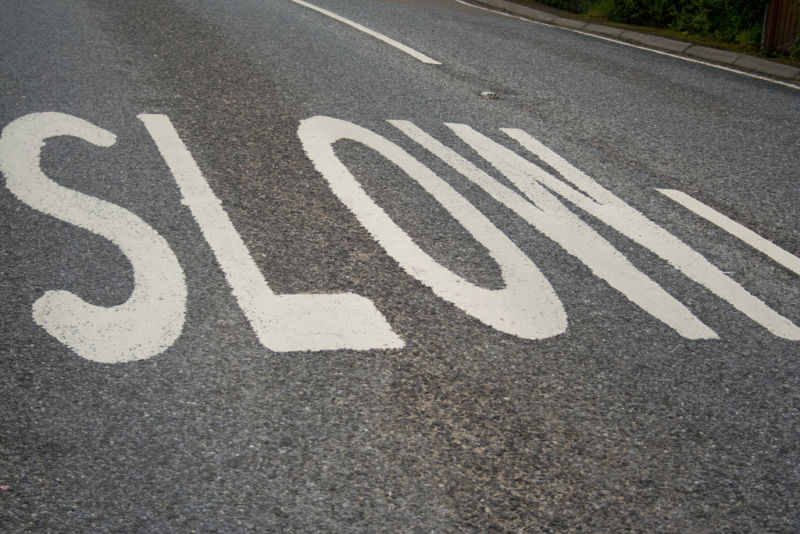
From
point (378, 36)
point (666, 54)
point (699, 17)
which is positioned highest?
point (699, 17)

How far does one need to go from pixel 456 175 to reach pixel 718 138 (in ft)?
8.15

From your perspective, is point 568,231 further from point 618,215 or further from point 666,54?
point 666,54

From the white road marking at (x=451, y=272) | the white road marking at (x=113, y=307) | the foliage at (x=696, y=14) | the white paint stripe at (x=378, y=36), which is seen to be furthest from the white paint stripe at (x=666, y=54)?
the white road marking at (x=113, y=307)

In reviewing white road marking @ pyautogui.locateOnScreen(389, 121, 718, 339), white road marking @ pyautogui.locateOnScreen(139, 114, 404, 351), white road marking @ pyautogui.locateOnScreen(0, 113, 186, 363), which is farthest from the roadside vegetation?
white road marking @ pyautogui.locateOnScreen(0, 113, 186, 363)

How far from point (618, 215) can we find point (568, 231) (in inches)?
17.5

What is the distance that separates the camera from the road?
2.37 meters

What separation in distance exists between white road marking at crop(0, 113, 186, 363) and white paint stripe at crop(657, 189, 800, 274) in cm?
291

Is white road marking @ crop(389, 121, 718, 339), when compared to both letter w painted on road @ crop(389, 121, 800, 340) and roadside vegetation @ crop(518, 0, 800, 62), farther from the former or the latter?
roadside vegetation @ crop(518, 0, 800, 62)

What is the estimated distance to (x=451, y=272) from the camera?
3693mm

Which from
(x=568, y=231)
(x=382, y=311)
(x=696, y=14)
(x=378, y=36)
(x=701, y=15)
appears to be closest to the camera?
(x=382, y=311)

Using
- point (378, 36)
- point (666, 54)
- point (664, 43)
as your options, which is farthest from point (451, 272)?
point (664, 43)

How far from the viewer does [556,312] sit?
11.2 ft

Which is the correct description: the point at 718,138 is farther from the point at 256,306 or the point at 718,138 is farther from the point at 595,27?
the point at 595,27

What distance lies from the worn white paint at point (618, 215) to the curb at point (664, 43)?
5.04m
